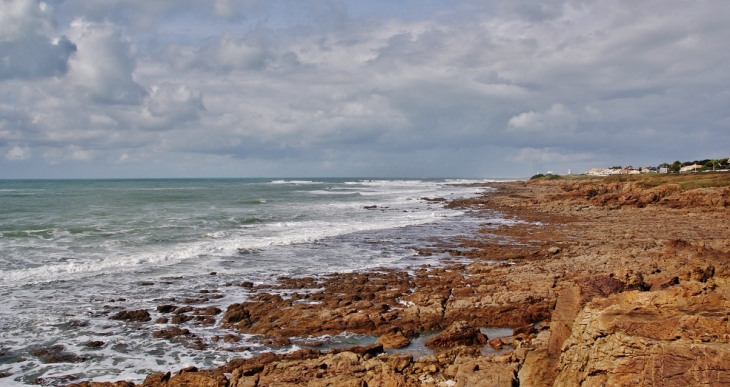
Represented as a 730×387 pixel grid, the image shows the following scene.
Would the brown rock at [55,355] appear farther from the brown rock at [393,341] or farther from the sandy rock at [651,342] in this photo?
the sandy rock at [651,342]

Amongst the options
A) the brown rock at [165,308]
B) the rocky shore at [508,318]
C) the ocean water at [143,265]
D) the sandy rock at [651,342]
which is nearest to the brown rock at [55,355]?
the ocean water at [143,265]

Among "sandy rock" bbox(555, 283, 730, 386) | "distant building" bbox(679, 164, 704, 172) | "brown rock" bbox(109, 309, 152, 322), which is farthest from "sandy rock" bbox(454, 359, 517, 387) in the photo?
"distant building" bbox(679, 164, 704, 172)

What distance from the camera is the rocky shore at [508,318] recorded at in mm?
4898

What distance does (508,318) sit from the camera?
10.9 m

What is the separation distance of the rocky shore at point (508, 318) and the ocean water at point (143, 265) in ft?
2.61

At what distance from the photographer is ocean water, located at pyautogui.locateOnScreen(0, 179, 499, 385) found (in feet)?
31.4

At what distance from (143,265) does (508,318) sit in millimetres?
14264

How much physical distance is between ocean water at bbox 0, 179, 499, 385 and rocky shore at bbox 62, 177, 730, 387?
31.3 inches

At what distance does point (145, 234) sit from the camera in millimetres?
25953

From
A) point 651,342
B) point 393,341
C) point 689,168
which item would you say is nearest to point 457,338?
point 393,341

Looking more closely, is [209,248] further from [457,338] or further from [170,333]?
[457,338]

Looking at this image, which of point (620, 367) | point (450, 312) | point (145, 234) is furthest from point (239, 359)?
point (145, 234)

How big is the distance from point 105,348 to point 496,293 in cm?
957

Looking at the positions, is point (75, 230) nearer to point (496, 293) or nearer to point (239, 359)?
point (239, 359)
